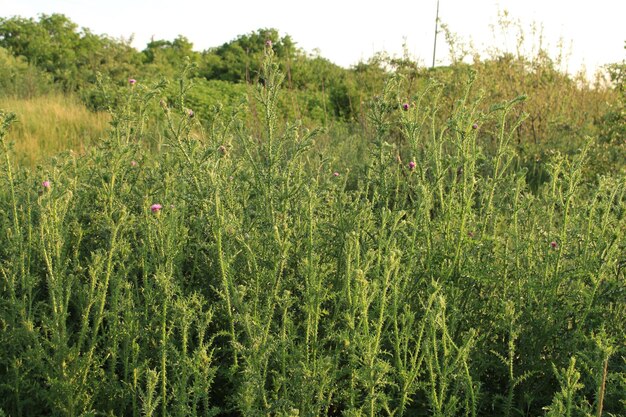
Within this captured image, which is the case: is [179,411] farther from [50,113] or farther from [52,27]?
[52,27]

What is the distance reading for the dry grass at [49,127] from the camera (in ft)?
22.6

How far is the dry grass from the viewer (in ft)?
22.6

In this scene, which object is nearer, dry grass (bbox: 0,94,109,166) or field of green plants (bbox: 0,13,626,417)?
field of green plants (bbox: 0,13,626,417)

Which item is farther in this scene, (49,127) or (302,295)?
(49,127)

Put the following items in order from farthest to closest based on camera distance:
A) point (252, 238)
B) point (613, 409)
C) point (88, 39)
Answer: point (88, 39)
point (252, 238)
point (613, 409)

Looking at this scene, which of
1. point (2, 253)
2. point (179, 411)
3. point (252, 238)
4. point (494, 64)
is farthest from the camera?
point (494, 64)

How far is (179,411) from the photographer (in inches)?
73.0

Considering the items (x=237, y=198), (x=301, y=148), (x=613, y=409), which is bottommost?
(x=613, y=409)

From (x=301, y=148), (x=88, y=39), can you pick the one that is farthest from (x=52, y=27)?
(x=301, y=148)

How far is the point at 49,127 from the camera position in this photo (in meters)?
7.94

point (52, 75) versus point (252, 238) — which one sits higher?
point (52, 75)

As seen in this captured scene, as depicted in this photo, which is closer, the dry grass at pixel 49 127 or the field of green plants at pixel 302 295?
the field of green plants at pixel 302 295

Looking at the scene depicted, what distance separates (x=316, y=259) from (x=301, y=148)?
1.31 ft

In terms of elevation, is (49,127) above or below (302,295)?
above
